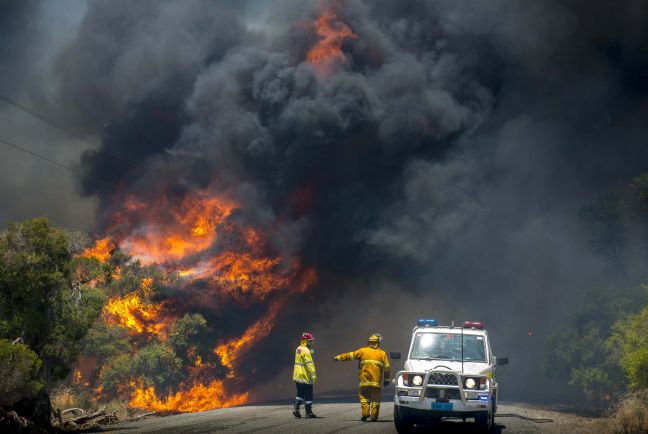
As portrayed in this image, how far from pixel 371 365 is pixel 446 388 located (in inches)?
111

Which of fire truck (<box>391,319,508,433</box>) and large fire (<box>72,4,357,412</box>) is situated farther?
large fire (<box>72,4,357,412</box>)

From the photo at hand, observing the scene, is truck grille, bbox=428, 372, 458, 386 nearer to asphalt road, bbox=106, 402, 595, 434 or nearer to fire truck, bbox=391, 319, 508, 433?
fire truck, bbox=391, 319, 508, 433

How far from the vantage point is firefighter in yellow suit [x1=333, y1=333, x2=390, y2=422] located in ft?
50.4

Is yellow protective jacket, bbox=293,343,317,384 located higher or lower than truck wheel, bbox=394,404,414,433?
higher

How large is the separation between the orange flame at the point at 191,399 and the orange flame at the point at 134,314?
3905mm

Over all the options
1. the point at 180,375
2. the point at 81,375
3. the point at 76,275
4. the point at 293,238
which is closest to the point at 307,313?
the point at 293,238

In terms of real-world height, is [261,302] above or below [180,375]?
above

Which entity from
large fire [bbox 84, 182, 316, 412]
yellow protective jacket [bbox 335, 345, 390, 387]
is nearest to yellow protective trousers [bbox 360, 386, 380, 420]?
yellow protective jacket [bbox 335, 345, 390, 387]

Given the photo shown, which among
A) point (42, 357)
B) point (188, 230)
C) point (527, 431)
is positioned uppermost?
point (188, 230)

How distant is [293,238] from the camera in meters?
47.7

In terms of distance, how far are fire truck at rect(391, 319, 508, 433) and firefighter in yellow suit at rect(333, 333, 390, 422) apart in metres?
1.34

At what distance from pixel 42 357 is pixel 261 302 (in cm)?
3036

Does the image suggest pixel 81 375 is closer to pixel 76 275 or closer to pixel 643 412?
pixel 76 275

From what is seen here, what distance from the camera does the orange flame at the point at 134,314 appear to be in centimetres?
3581
